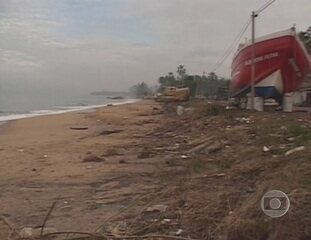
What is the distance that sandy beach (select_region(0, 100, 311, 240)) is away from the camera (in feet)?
17.7

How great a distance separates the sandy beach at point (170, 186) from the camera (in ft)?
17.7

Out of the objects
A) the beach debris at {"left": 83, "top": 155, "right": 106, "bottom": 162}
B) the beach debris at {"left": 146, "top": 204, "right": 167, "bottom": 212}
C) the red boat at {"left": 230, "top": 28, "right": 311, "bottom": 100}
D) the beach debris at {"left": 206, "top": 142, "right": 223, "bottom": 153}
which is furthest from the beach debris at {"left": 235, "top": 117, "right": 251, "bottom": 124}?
the beach debris at {"left": 146, "top": 204, "right": 167, "bottom": 212}

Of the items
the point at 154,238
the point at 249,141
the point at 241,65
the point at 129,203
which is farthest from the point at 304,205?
the point at 241,65

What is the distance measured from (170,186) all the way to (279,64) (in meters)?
15.3

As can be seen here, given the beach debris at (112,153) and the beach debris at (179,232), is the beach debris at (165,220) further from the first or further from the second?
the beach debris at (112,153)

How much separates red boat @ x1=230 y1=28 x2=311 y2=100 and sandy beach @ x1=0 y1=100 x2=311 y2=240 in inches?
326

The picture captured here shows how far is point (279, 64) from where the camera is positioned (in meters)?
21.8

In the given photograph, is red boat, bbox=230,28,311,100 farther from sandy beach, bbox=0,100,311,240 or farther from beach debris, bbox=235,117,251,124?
sandy beach, bbox=0,100,311,240

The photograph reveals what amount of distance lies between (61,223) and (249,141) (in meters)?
6.61

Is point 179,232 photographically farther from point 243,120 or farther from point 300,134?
point 243,120

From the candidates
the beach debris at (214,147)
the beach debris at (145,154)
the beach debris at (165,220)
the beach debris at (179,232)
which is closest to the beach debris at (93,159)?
the beach debris at (145,154)

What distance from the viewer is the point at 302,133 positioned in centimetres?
1110

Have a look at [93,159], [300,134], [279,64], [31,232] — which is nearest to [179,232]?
[31,232]

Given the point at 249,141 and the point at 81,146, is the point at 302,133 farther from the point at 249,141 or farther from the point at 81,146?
the point at 81,146
